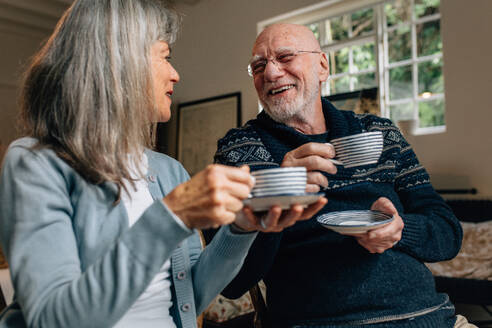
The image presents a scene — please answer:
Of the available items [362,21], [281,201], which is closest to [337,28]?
[362,21]

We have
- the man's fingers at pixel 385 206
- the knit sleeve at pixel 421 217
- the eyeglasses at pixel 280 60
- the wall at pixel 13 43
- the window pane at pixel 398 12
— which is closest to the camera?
the man's fingers at pixel 385 206

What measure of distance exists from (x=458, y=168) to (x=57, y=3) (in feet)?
16.6

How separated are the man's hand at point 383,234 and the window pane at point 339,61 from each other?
133 inches

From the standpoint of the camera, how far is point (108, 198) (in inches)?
34.2

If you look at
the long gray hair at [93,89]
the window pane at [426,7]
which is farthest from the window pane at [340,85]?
the long gray hair at [93,89]

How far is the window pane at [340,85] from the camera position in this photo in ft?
13.7

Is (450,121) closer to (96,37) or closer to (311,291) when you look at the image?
(311,291)

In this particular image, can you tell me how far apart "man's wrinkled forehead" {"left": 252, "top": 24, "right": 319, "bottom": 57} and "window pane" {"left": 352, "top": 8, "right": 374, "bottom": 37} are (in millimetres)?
2758

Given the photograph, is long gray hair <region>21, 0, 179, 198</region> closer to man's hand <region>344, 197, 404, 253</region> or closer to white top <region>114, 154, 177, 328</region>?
white top <region>114, 154, 177, 328</region>

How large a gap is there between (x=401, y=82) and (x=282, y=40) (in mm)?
2675

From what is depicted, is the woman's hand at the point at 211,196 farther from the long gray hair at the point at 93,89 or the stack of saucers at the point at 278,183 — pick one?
the long gray hair at the point at 93,89

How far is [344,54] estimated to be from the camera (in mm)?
4258

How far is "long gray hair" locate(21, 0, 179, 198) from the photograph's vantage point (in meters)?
0.84

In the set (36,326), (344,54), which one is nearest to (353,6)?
(344,54)
